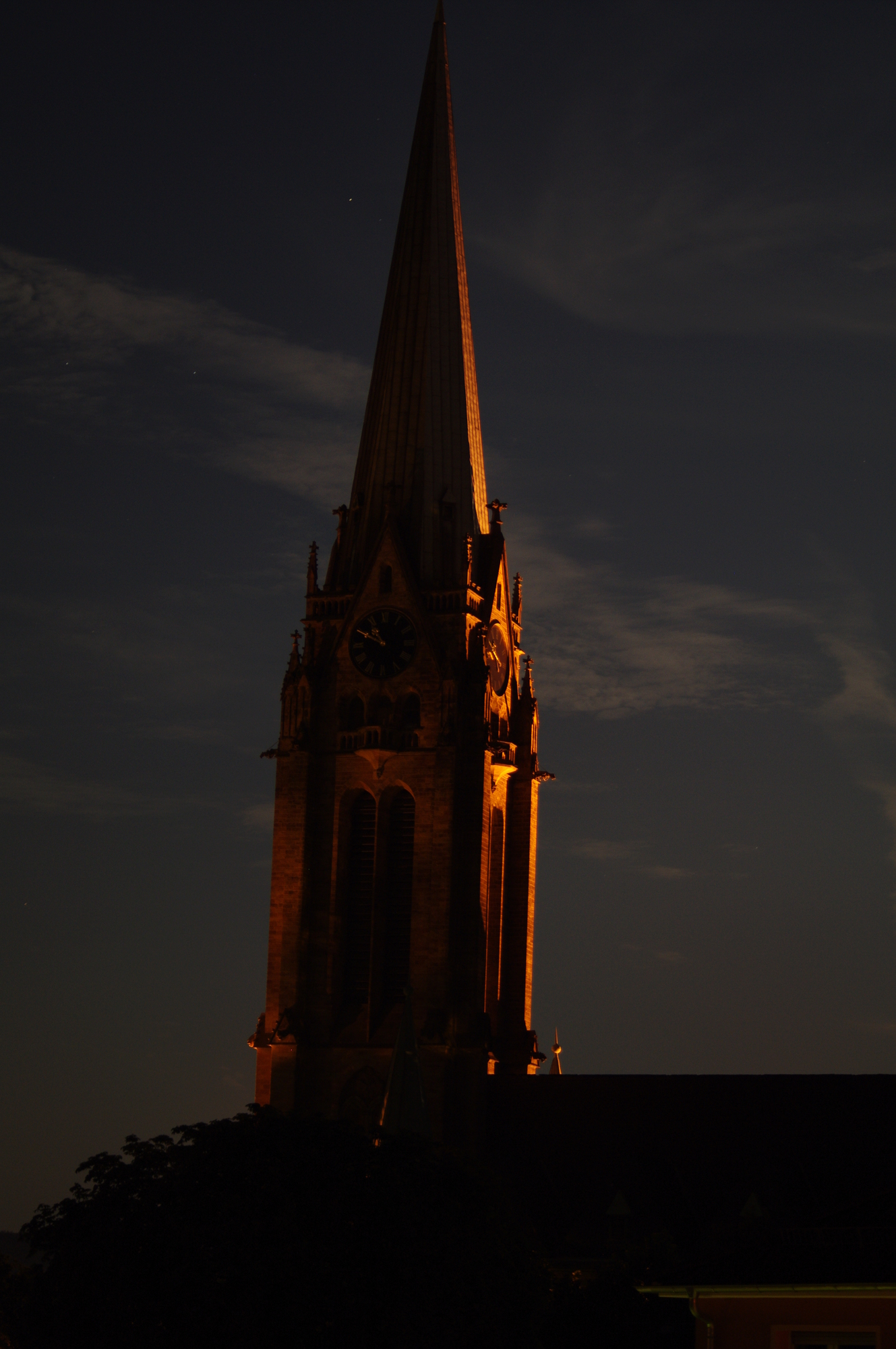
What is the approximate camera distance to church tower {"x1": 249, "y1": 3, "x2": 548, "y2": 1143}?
8150cm

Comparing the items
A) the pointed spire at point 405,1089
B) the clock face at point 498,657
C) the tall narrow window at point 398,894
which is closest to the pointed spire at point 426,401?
the clock face at point 498,657

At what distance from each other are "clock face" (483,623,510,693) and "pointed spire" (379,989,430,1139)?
15.0m

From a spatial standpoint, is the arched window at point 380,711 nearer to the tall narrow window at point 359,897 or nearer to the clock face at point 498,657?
the tall narrow window at point 359,897

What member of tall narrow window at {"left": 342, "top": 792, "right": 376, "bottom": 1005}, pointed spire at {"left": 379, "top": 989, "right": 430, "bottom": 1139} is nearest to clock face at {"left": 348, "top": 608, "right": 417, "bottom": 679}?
tall narrow window at {"left": 342, "top": 792, "right": 376, "bottom": 1005}

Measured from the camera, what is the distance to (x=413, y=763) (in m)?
83.9

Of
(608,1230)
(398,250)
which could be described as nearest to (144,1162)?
(608,1230)

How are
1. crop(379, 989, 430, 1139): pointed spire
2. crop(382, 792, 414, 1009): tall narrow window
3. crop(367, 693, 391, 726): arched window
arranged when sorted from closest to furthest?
1. crop(379, 989, 430, 1139): pointed spire
2. crop(382, 792, 414, 1009): tall narrow window
3. crop(367, 693, 391, 726): arched window

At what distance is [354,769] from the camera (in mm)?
84562

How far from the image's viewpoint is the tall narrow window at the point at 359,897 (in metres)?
83.1

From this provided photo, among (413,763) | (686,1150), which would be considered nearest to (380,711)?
(413,763)

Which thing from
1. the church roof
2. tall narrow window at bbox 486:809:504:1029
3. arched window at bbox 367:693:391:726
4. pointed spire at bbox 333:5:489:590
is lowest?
the church roof

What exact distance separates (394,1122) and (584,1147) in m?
8.21

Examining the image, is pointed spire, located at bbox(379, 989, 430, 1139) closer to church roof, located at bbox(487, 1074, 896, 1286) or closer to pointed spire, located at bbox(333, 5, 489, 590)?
church roof, located at bbox(487, 1074, 896, 1286)

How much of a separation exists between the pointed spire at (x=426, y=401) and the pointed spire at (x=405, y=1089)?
59.1 feet
